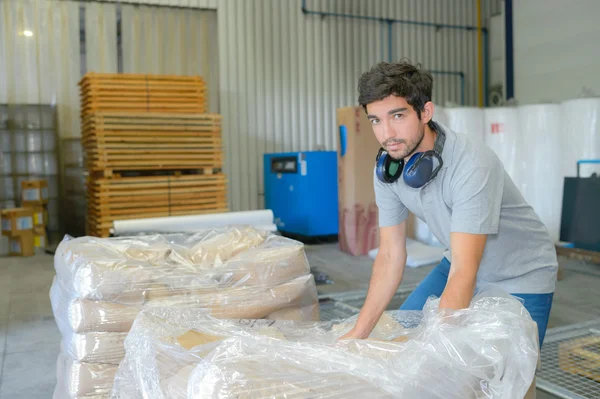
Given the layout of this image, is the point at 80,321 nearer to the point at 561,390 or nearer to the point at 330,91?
the point at 561,390

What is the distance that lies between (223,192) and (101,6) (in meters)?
3.80

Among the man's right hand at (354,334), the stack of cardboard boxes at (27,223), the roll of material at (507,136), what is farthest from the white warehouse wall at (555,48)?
the man's right hand at (354,334)

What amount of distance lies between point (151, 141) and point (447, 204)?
5.91 meters

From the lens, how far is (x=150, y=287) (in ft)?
8.82

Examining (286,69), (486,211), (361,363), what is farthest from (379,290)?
(286,69)

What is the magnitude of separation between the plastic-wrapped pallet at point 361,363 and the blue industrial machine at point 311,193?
23.1 ft

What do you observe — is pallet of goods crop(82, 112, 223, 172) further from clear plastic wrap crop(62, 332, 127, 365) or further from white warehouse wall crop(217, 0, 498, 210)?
clear plastic wrap crop(62, 332, 127, 365)

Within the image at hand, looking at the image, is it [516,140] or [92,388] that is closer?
[92,388]

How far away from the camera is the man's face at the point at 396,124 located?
1990 millimetres

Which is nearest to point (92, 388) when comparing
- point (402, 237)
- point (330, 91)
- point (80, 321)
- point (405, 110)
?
point (80, 321)

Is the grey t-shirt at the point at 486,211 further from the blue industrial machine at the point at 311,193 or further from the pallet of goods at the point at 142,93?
the blue industrial machine at the point at 311,193

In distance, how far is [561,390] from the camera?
116 inches

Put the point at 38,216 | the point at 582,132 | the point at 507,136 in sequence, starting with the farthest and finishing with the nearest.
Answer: the point at 38,216
the point at 507,136
the point at 582,132

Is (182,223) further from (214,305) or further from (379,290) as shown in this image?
(379,290)
